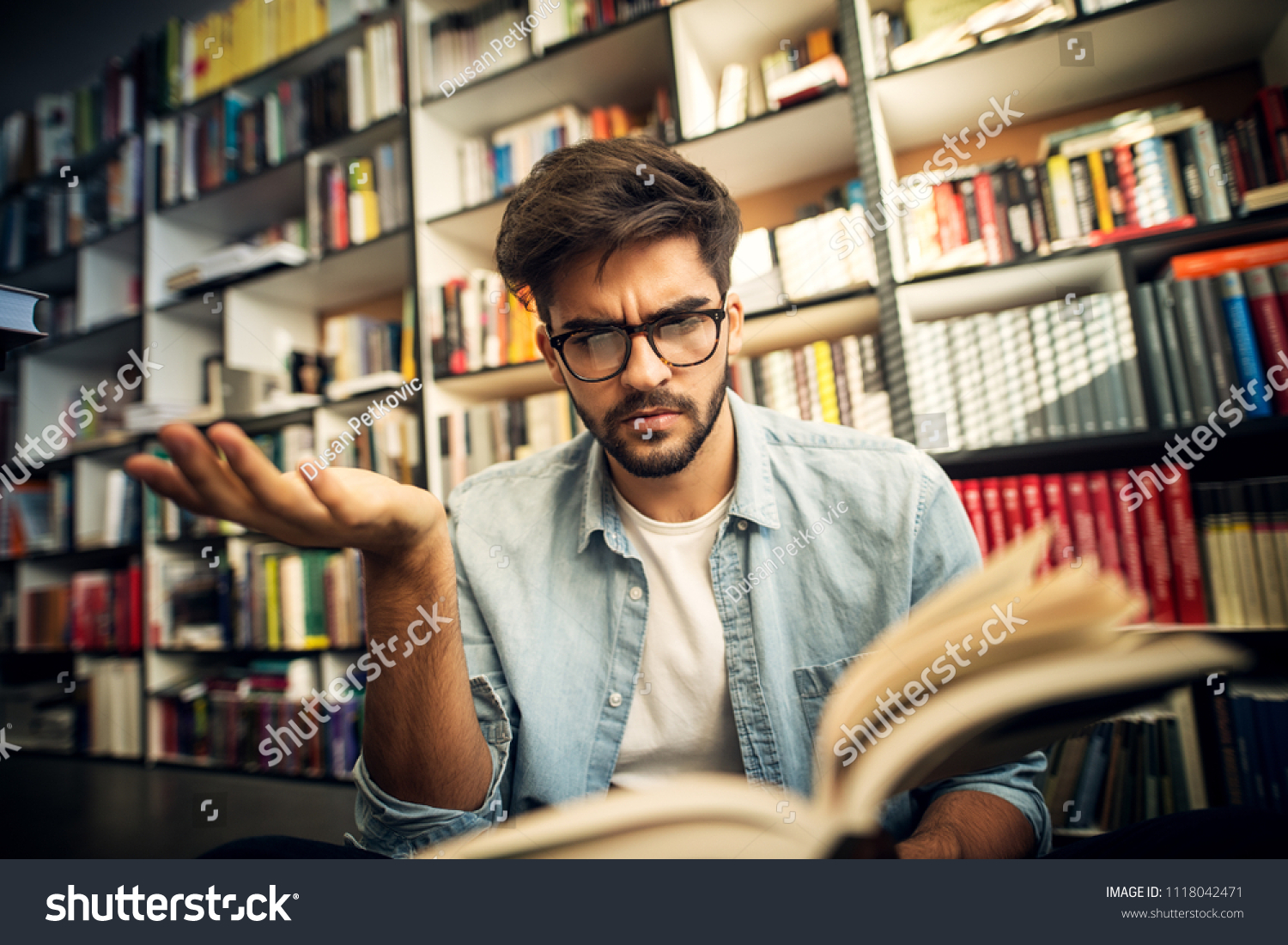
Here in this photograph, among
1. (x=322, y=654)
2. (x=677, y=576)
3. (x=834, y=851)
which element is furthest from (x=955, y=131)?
(x=322, y=654)

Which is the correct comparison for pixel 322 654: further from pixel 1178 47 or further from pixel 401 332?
pixel 1178 47

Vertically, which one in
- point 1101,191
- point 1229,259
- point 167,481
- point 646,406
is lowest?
point 167,481

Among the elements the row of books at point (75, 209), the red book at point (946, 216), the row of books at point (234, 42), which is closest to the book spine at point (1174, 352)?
the red book at point (946, 216)

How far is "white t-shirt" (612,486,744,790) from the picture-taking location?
625mm

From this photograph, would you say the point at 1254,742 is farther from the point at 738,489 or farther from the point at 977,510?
the point at 738,489

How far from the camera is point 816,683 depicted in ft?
2.07

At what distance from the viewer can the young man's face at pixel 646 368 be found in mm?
646

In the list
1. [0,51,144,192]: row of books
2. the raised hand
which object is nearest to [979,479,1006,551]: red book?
the raised hand

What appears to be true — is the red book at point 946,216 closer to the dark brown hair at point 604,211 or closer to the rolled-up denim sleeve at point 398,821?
the dark brown hair at point 604,211

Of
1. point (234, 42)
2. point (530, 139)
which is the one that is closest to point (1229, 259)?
point (530, 139)

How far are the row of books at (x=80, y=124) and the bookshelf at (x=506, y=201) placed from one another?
0.58 ft

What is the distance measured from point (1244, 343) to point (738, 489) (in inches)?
34.9

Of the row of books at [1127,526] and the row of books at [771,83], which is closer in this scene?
the row of books at [1127,526]

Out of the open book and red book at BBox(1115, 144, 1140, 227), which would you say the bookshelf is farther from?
the open book
